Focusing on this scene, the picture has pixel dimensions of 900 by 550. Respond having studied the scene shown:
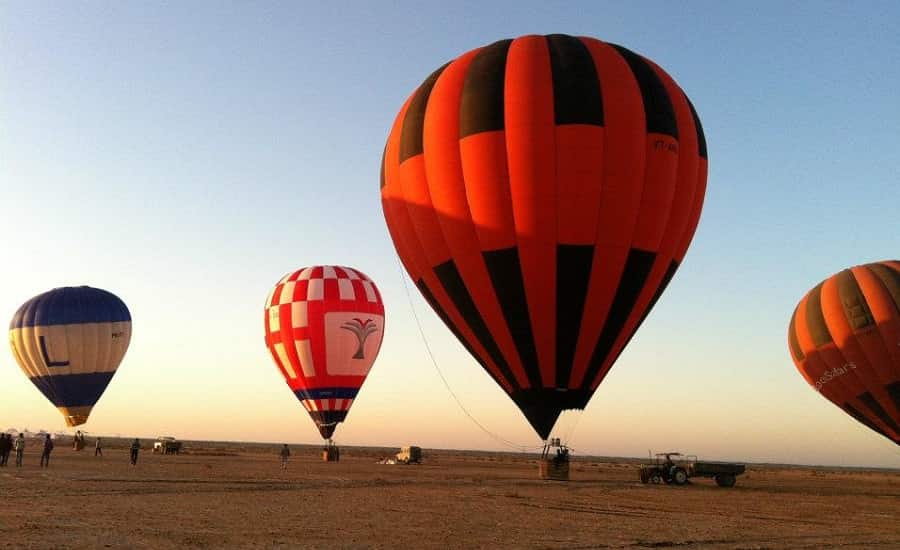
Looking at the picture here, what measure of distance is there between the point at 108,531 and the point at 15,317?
42.1 meters

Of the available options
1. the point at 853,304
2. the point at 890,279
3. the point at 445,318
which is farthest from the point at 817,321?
the point at 445,318

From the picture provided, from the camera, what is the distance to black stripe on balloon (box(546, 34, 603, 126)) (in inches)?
814

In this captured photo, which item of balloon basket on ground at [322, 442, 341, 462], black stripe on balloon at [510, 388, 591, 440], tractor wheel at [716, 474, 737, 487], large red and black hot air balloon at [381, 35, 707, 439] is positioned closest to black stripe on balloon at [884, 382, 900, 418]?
tractor wheel at [716, 474, 737, 487]

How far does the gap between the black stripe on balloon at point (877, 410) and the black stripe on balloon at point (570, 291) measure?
17484 millimetres

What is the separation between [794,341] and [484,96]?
22056mm

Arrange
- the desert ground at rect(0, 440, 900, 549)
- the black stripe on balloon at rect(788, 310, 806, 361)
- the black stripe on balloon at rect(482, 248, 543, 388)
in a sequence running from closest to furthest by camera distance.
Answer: the desert ground at rect(0, 440, 900, 549), the black stripe on balloon at rect(482, 248, 543, 388), the black stripe on balloon at rect(788, 310, 806, 361)

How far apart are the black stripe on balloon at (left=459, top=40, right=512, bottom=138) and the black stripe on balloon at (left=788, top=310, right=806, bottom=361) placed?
21339 mm

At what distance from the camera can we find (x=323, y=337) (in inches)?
1560

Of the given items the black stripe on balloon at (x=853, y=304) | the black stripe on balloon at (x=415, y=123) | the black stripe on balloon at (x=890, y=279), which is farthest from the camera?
the black stripe on balloon at (x=853, y=304)

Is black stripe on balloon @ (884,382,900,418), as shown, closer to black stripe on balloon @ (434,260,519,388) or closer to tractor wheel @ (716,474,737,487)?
tractor wheel @ (716,474,737,487)

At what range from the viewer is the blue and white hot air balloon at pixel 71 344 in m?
46.7

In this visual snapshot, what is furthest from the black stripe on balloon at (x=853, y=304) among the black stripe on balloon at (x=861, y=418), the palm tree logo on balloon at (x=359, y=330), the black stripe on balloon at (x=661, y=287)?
the palm tree logo on balloon at (x=359, y=330)

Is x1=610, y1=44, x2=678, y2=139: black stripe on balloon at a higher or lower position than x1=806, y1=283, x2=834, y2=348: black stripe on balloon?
higher

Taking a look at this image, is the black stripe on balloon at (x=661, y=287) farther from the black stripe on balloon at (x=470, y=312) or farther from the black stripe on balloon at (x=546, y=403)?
the black stripe on balloon at (x=470, y=312)
